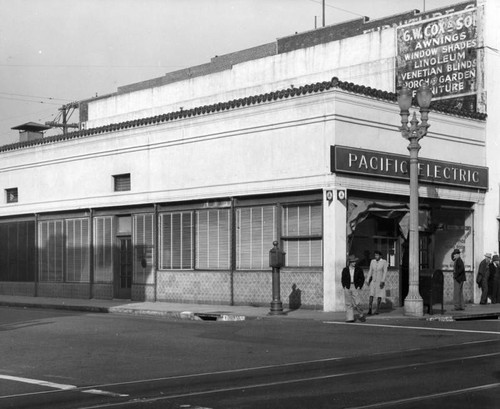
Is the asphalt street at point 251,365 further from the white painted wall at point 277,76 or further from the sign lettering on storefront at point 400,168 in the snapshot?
the white painted wall at point 277,76

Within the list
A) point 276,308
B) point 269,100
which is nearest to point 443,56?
point 269,100

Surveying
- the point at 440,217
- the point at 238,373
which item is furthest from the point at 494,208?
the point at 238,373

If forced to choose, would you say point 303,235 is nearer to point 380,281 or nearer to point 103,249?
point 380,281

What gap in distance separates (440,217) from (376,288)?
6.38 m

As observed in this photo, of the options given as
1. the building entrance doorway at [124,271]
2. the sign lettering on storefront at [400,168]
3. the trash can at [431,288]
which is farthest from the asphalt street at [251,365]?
the building entrance doorway at [124,271]

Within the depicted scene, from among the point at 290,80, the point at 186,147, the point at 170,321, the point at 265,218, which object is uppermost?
the point at 290,80

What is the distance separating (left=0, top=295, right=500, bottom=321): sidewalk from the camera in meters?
22.2

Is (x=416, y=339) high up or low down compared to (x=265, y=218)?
down

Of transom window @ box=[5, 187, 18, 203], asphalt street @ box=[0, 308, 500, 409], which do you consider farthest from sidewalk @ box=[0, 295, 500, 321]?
transom window @ box=[5, 187, 18, 203]

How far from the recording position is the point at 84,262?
104 ft

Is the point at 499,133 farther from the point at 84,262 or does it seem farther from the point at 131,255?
the point at 84,262

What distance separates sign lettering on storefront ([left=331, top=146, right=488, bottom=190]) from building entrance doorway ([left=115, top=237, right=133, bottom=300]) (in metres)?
9.64

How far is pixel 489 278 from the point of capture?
27.8 metres

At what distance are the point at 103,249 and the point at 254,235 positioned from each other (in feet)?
24.8
